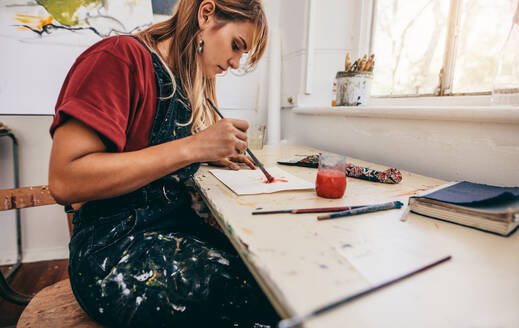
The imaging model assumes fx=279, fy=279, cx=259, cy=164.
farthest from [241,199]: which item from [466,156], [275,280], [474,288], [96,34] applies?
[96,34]

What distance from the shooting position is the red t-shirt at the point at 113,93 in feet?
1.91

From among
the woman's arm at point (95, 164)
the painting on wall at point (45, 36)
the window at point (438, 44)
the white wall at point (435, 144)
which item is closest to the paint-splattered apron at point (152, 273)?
the woman's arm at point (95, 164)

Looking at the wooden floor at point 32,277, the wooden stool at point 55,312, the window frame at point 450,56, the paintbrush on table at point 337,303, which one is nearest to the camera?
the paintbrush on table at point 337,303

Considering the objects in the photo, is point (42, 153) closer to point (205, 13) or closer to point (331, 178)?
point (205, 13)

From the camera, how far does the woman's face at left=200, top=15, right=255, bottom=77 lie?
3.08 feet

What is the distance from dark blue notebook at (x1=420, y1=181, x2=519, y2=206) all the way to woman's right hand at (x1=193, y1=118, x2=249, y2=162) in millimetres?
489

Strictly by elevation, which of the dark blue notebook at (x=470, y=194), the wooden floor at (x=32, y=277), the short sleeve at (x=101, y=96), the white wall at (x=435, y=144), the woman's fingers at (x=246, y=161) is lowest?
the wooden floor at (x=32, y=277)

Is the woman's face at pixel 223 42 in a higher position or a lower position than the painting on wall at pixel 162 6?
lower

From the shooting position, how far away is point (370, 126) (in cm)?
132

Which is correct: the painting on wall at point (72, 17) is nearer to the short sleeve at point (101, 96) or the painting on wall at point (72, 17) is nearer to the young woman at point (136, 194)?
the young woman at point (136, 194)

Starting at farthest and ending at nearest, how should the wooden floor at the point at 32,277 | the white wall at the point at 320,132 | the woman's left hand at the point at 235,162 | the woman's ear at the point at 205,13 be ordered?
1. the wooden floor at the point at 32,277
2. the woman's left hand at the point at 235,162
3. the white wall at the point at 320,132
4. the woman's ear at the point at 205,13

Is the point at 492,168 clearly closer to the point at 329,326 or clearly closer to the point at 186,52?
the point at 329,326

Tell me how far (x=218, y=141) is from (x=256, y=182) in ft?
0.66

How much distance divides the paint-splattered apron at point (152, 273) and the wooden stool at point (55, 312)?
57 millimetres
